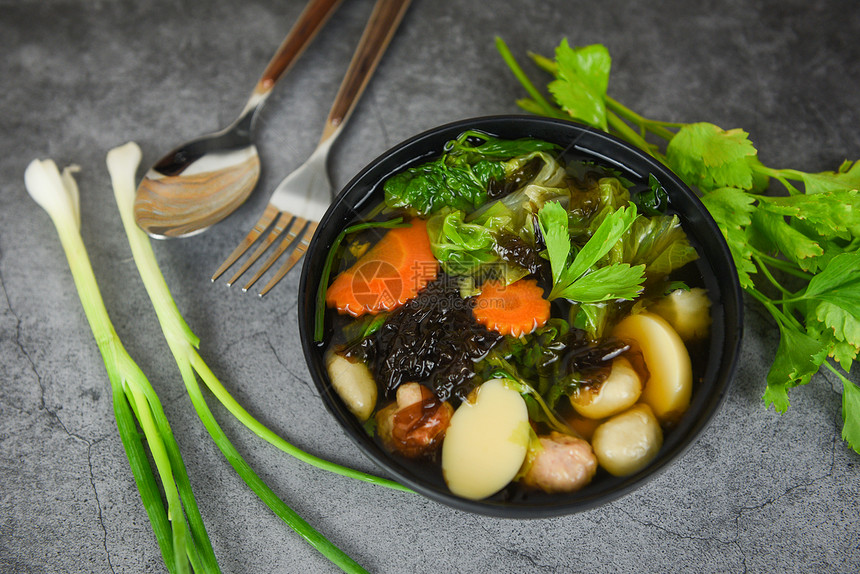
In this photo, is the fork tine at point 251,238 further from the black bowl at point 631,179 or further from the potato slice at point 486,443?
the potato slice at point 486,443

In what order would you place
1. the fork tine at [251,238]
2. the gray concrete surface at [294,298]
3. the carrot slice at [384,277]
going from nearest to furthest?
the carrot slice at [384,277], the gray concrete surface at [294,298], the fork tine at [251,238]

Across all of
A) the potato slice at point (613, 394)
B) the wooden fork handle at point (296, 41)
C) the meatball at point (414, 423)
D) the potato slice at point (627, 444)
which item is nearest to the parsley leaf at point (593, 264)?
the potato slice at point (613, 394)

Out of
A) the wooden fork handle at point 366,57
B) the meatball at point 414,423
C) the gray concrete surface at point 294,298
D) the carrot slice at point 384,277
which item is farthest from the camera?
the wooden fork handle at point 366,57

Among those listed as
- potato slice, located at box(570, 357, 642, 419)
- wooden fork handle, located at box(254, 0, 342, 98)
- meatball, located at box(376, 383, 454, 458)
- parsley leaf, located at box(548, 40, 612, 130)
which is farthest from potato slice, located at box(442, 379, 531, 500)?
wooden fork handle, located at box(254, 0, 342, 98)

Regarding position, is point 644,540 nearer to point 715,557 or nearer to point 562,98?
point 715,557

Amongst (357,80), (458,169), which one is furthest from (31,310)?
(458,169)

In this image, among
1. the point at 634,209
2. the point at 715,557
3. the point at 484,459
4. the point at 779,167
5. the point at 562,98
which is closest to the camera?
the point at 484,459
